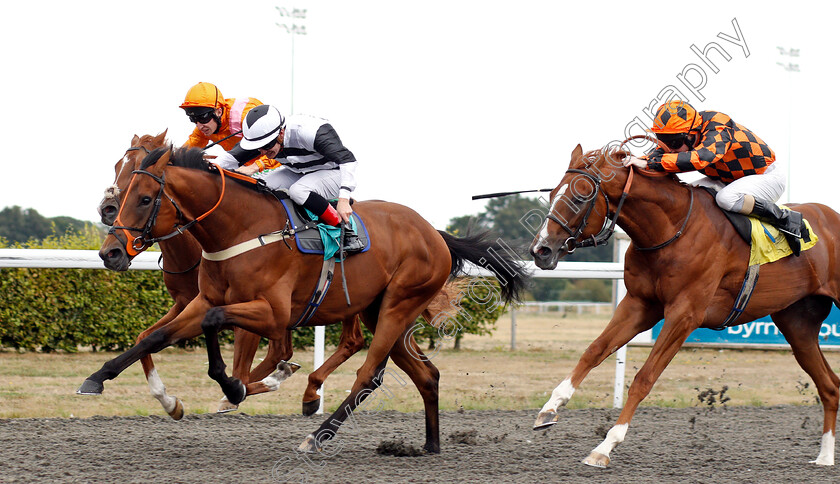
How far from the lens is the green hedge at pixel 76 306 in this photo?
886 centimetres

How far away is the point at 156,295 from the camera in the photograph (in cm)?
936

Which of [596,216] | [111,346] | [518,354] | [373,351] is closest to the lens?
[596,216]

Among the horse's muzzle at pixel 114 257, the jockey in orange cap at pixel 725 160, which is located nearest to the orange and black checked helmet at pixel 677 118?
the jockey in orange cap at pixel 725 160

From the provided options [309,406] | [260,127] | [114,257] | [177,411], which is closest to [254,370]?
[309,406]

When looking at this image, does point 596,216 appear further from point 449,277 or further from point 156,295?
point 156,295

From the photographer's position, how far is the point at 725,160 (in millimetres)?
4941

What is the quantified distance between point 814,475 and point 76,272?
736 centimetres

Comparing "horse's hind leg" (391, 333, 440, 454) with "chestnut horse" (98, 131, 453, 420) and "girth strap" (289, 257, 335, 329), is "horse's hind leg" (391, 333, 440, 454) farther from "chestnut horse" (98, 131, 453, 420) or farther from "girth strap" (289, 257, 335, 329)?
"girth strap" (289, 257, 335, 329)

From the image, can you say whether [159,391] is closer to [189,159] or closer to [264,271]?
[264,271]

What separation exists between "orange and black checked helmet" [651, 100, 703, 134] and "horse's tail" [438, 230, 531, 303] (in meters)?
1.39

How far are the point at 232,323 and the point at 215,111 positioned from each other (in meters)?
1.60

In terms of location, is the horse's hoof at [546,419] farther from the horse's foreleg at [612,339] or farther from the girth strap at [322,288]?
the girth strap at [322,288]

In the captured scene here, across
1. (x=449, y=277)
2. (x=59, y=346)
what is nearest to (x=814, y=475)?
(x=449, y=277)

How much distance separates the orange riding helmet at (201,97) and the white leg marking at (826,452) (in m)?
4.06
